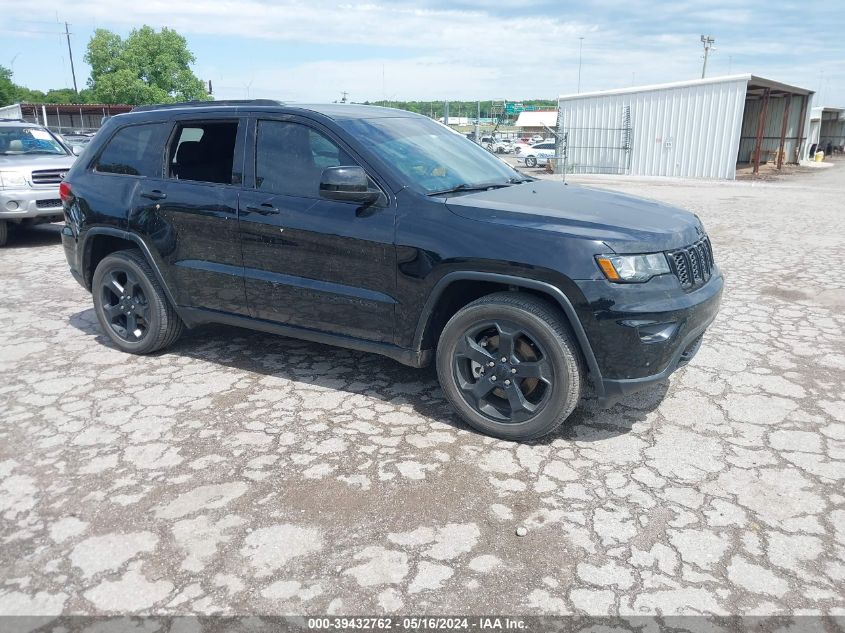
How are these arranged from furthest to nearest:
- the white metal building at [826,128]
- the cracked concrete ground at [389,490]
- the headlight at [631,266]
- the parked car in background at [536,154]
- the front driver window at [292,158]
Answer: the white metal building at [826,128]
the parked car in background at [536,154]
the front driver window at [292,158]
the headlight at [631,266]
the cracked concrete ground at [389,490]

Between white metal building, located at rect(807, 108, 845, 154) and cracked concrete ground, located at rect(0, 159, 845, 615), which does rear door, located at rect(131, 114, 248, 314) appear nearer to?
cracked concrete ground, located at rect(0, 159, 845, 615)

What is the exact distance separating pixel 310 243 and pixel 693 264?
7.36 feet

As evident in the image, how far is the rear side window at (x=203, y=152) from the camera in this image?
442cm

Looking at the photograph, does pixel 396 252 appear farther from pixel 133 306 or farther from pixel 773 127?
pixel 773 127

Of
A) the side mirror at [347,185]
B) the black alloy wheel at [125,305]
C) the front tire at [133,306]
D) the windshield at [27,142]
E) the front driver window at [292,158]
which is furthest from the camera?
the windshield at [27,142]

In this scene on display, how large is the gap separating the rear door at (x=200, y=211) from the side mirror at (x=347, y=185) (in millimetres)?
896

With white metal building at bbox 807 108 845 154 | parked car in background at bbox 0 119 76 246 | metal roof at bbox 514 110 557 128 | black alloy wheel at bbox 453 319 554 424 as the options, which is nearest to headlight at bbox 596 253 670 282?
black alloy wheel at bbox 453 319 554 424

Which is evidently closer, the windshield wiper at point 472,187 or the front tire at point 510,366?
the front tire at point 510,366

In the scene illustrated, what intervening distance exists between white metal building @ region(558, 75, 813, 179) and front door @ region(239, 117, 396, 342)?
22.5 meters

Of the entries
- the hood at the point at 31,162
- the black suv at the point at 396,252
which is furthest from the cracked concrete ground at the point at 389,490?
the hood at the point at 31,162

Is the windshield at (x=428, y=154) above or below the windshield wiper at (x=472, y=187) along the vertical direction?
above

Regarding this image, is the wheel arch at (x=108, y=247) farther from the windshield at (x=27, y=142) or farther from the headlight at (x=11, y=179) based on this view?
the windshield at (x=27, y=142)

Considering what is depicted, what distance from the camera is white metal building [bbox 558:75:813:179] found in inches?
915

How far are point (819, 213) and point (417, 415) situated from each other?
12999 mm
